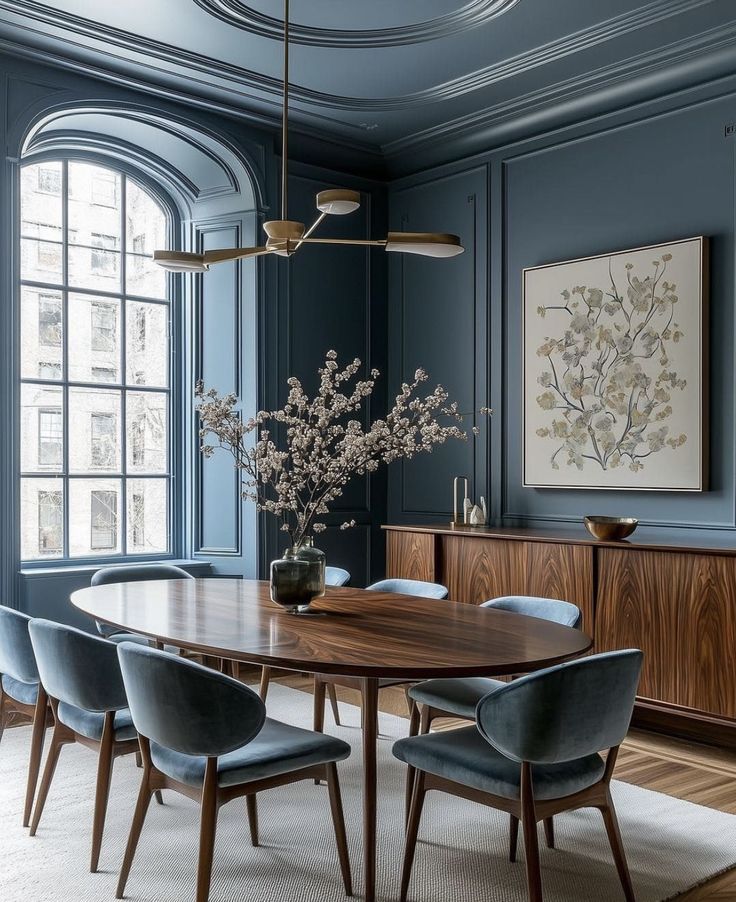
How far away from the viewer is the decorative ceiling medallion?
Answer: 13.4ft

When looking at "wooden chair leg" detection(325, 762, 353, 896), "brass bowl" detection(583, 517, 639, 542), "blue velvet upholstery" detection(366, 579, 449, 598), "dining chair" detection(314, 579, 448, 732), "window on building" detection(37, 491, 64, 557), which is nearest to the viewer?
"wooden chair leg" detection(325, 762, 353, 896)

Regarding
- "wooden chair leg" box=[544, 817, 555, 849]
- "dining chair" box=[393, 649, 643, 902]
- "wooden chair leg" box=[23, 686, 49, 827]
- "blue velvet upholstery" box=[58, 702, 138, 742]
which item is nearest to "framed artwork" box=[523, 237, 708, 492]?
"wooden chair leg" box=[544, 817, 555, 849]

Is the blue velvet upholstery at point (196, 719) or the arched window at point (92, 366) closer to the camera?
the blue velvet upholstery at point (196, 719)

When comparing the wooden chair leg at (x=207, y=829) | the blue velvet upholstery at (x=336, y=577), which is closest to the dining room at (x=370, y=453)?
the wooden chair leg at (x=207, y=829)

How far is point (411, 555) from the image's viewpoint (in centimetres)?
519

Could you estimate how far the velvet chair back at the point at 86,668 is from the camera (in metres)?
2.72

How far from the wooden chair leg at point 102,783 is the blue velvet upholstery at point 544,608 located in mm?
1457

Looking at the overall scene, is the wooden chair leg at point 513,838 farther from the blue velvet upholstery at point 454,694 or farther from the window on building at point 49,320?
the window on building at point 49,320

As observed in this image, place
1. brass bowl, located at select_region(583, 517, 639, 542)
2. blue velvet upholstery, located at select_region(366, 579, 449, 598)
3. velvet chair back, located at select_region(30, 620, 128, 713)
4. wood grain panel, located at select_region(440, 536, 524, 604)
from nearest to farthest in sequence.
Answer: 1. velvet chair back, located at select_region(30, 620, 128, 713)
2. blue velvet upholstery, located at select_region(366, 579, 449, 598)
3. brass bowl, located at select_region(583, 517, 639, 542)
4. wood grain panel, located at select_region(440, 536, 524, 604)

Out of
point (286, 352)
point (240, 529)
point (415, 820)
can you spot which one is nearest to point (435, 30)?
point (286, 352)

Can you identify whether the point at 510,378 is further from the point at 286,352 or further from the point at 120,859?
the point at 120,859

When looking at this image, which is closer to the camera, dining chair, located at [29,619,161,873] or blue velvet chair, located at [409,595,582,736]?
dining chair, located at [29,619,161,873]

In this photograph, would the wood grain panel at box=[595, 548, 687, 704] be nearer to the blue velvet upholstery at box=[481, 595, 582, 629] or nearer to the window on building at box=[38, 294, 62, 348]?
the blue velvet upholstery at box=[481, 595, 582, 629]

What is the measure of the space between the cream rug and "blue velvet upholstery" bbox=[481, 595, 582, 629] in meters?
0.70
